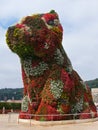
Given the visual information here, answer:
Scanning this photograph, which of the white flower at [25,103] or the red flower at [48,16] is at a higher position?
the red flower at [48,16]

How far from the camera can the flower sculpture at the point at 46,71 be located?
17953mm

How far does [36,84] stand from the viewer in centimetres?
1866

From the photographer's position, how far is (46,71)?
18.7 meters

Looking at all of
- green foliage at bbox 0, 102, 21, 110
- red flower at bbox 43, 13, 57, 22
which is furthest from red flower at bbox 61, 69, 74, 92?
green foliage at bbox 0, 102, 21, 110

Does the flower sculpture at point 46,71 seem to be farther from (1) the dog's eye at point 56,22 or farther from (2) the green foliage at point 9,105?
(2) the green foliage at point 9,105

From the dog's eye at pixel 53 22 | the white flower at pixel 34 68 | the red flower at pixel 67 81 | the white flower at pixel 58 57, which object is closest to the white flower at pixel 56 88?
the red flower at pixel 67 81

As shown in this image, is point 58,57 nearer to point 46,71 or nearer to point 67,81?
point 46,71

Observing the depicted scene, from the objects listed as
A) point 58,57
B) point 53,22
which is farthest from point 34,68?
point 53,22

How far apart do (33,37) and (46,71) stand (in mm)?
2128

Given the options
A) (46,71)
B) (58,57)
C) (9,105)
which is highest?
(58,57)

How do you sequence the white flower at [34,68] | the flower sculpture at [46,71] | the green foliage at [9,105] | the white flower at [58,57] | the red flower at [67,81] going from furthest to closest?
1. the green foliage at [9,105]
2. the white flower at [58,57]
3. the white flower at [34,68]
4. the red flower at [67,81]
5. the flower sculpture at [46,71]

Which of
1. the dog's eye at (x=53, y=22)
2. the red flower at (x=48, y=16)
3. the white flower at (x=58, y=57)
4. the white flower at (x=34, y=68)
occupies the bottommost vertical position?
the white flower at (x=34, y=68)

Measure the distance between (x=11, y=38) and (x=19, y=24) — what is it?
917 millimetres

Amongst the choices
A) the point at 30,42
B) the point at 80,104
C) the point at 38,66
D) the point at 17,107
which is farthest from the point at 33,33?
the point at 17,107
